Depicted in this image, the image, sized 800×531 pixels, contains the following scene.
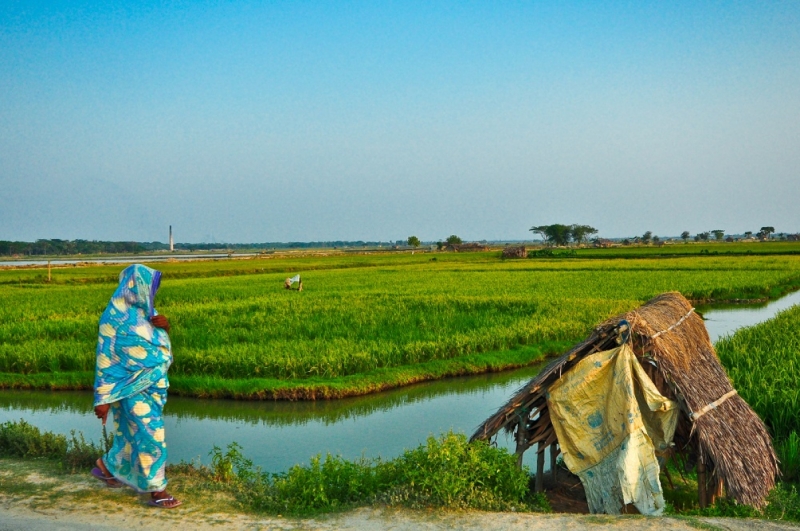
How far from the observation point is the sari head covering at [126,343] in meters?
4.39

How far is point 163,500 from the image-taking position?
4.40 meters

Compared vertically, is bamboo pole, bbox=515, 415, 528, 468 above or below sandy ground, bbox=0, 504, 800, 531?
above

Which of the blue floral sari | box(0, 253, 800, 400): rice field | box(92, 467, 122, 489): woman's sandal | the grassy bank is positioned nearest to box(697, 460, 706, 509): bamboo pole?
the grassy bank

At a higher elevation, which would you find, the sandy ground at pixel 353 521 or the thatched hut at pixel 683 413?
the thatched hut at pixel 683 413

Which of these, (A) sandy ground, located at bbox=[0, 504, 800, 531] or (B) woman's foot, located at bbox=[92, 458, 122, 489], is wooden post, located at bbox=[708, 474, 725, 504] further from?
(B) woman's foot, located at bbox=[92, 458, 122, 489]

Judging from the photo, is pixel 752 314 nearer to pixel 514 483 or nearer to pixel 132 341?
pixel 514 483

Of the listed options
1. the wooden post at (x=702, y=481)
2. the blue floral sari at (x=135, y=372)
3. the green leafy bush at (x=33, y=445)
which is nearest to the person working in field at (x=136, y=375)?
the blue floral sari at (x=135, y=372)

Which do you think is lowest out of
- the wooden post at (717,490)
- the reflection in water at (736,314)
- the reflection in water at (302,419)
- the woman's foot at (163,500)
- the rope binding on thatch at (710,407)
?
the reflection in water at (302,419)

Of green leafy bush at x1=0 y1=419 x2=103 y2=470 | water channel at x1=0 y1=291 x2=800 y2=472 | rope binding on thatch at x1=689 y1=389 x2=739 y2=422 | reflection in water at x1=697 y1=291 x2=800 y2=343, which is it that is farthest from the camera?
reflection in water at x1=697 y1=291 x2=800 y2=343

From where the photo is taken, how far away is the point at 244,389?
9578 mm

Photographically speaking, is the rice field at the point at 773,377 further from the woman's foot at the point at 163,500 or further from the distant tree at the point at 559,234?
the distant tree at the point at 559,234

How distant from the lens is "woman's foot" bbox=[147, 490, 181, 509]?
4.40 metres

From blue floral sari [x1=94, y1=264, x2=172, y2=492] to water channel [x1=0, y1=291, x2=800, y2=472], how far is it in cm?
222


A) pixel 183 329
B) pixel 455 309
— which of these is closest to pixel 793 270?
pixel 455 309
